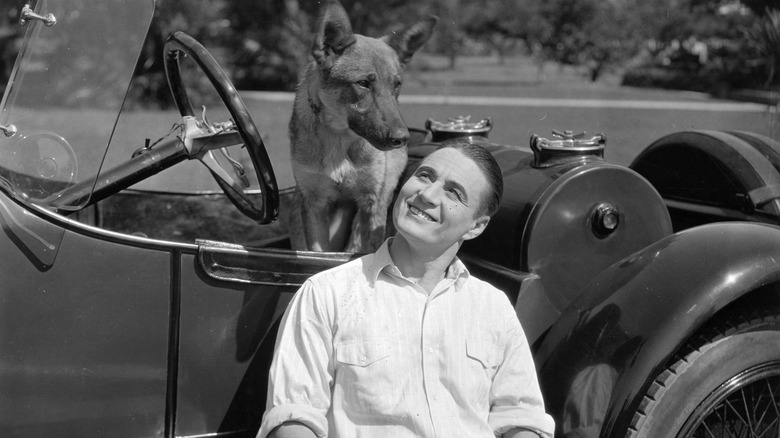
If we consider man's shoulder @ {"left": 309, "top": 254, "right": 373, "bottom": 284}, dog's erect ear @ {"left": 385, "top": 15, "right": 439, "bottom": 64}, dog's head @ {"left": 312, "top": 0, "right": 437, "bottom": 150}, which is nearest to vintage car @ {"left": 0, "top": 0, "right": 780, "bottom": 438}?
man's shoulder @ {"left": 309, "top": 254, "right": 373, "bottom": 284}

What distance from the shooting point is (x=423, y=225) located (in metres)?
1.88

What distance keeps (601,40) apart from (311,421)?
11051mm

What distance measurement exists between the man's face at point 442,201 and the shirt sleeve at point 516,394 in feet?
0.83

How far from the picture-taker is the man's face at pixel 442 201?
6.17 feet

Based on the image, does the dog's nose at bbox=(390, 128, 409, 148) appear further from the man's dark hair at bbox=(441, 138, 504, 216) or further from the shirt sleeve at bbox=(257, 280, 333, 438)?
the shirt sleeve at bbox=(257, 280, 333, 438)

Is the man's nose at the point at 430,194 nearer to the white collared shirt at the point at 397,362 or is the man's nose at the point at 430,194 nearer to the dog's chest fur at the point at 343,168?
the white collared shirt at the point at 397,362

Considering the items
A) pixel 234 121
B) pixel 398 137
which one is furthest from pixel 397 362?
pixel 398 137

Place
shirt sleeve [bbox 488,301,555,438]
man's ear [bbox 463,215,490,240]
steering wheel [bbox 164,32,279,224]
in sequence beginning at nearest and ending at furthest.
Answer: shirt sleeve [bbox 488,301,555,438] < man's ear [bbox 463,215,490,240] < steering wheel [bbox 164,32,279,224]

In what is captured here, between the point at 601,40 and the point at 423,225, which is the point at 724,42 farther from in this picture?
the point at 423,225

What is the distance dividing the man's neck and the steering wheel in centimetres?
46

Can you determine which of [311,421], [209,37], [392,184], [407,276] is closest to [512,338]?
[407,276]

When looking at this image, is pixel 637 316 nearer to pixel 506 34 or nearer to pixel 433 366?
pixel 433 366

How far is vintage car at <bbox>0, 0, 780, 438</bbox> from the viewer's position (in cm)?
186

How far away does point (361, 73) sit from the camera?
2.70 metres
